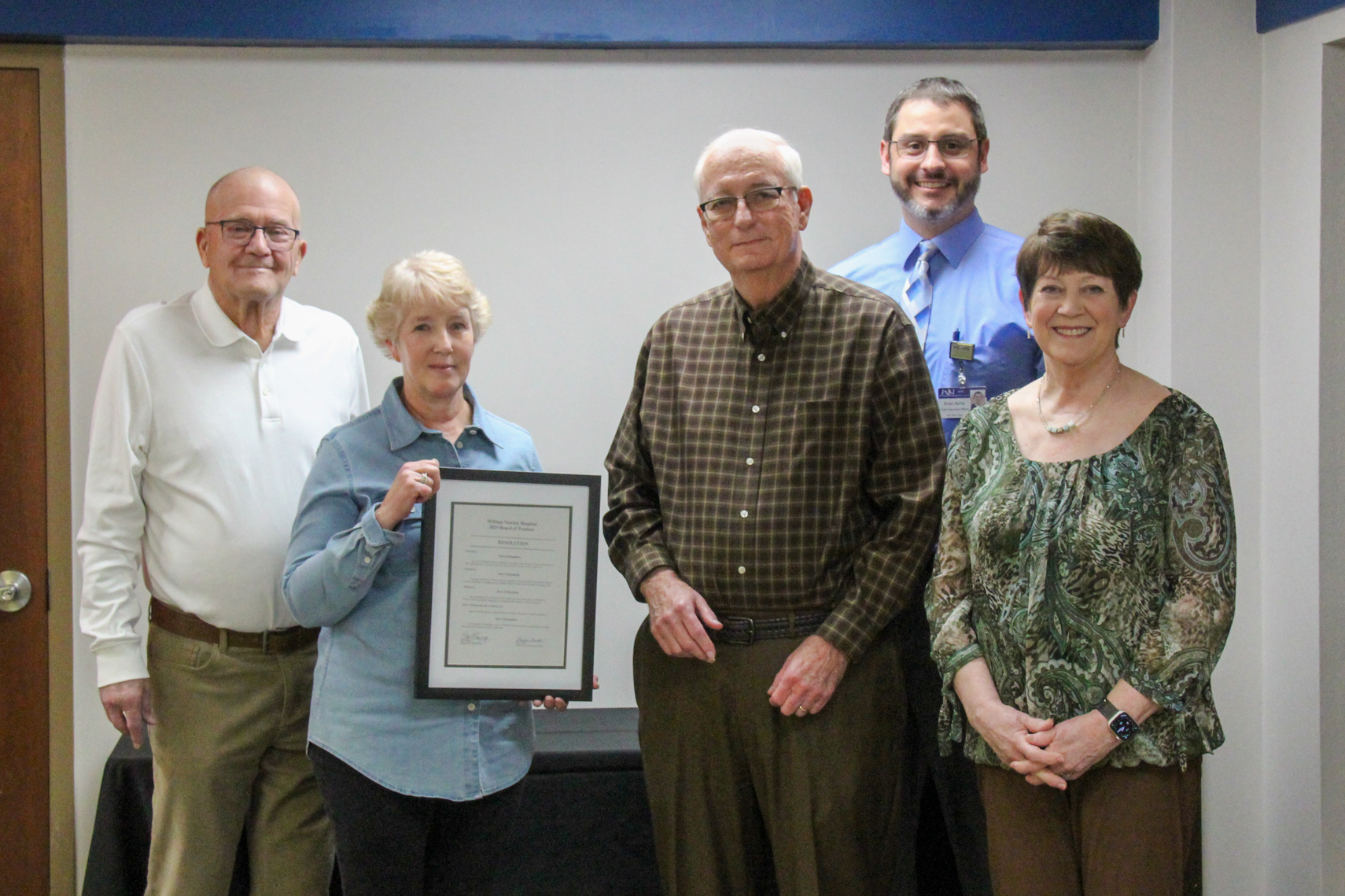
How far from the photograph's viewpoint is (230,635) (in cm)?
232

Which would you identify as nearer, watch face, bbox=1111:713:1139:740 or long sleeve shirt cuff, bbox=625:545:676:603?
watch face, bbox=1111:713:1139:740

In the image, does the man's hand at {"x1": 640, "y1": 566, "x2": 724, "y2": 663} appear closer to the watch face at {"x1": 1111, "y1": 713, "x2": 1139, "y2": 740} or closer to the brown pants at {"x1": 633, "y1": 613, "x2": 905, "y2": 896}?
the brown pants at {"x1": 633, "y1": 613, "x2": 905, "y2": 896}

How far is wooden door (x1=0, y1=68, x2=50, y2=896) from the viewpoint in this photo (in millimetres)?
2982

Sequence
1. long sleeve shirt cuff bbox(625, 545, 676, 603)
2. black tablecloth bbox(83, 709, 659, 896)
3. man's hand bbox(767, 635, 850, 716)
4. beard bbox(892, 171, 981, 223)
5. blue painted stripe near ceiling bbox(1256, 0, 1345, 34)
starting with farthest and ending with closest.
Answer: black tablecloth bbox(83, 709, 659, 896), blue painted stripe near ceiling bbox(1256, 0, 1345, 34), beard bbox(892, 171, 981, 223), long sleeve shirt cuff bbox(625, 545, 676, 603), man's hand bbox(767, 635, 850, 716)

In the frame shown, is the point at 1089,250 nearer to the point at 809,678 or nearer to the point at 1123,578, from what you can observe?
the point at 1123,578

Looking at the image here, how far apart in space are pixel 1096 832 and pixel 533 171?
87.8 inches

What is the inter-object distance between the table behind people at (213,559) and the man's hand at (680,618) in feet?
2.66

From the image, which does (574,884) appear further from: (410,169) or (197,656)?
(410,169)

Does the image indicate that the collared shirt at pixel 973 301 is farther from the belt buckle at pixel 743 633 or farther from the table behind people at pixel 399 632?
the table behind people at pixel 399 632

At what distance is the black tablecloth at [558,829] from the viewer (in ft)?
9.31

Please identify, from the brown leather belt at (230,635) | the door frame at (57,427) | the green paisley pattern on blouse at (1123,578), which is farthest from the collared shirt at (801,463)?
the door frame at (57,427)

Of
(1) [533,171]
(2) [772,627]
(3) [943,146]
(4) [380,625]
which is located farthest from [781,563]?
(1) [533,171]

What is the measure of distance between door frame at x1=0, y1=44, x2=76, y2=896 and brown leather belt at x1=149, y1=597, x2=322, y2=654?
911mm

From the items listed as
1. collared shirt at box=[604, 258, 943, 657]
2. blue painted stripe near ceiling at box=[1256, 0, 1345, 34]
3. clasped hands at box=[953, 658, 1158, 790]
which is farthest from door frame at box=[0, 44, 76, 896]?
blue painted stripe near ceiling at box=[1256, 0, 1345, 34]
